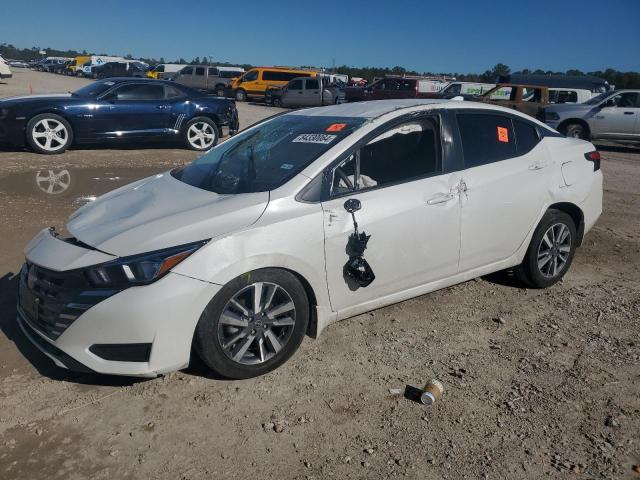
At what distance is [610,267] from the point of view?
542 cm

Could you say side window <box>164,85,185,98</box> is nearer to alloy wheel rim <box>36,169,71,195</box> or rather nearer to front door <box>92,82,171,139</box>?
front door <box>92,82,171,139</box>

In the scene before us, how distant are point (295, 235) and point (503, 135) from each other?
6.97 ft

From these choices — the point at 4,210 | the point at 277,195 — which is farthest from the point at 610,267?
the point at 4,210

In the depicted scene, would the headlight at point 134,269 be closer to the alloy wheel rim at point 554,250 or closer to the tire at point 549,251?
the tire at point 549,251

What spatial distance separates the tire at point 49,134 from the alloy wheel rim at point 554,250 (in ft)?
29.3

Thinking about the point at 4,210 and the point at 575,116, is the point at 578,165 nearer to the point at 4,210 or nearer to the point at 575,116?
the point at 4,210

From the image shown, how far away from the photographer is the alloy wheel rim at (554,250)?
15.0 ft

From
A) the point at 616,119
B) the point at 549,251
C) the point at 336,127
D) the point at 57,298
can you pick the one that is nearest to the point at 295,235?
the point at 336,127

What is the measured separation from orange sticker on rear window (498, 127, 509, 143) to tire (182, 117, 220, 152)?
27.4 feet

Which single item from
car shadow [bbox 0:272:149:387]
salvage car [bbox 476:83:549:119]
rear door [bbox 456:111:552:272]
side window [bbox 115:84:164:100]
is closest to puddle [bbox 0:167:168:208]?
side window [bbox 115:84:164:100]

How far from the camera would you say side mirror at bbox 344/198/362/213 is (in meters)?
3.38

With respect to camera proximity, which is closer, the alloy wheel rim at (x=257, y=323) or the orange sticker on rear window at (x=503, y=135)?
the alloy wheel rim at (x=257, y=323)

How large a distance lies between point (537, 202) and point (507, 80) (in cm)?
3449

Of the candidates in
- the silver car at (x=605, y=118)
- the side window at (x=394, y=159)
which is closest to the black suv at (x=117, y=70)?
the silver car at (x=605, y=118)
